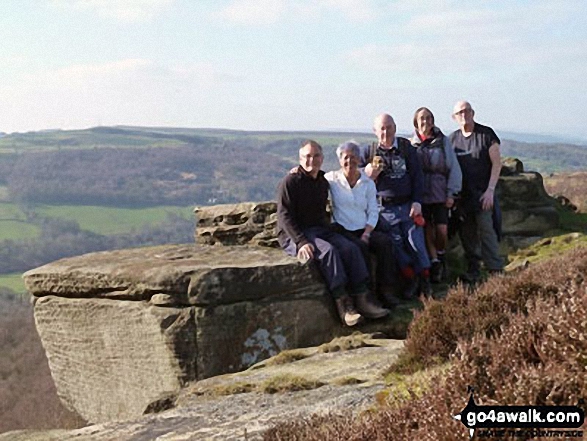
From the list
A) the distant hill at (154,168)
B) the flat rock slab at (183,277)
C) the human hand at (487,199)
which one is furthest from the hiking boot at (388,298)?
the distant hill at (154,168)

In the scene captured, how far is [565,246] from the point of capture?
11.3 meters

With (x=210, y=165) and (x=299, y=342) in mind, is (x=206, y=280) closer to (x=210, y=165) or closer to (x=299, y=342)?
(x=299, y=342)

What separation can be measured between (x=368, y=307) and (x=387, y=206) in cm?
152

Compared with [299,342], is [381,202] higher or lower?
higher

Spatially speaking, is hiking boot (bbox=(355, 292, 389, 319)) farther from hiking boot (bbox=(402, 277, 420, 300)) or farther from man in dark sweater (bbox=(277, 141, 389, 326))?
hiking boot (bbox=(402, 277, 420, 300))

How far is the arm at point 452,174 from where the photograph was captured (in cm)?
867

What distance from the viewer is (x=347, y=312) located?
25.0 feet

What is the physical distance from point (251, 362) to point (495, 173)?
4.25 meters

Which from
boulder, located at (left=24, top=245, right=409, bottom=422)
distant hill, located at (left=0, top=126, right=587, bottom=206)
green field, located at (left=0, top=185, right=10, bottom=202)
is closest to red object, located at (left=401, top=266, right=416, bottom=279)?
boulder, located at (left=24, top=245, right=409, bottom=422)

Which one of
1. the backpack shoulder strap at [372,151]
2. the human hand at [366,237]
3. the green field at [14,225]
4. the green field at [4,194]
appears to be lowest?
the green field at [14,225]

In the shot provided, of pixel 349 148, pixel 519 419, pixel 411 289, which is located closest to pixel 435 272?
pixel 411 289

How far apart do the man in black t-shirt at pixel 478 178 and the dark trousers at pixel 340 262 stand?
220 centimetres

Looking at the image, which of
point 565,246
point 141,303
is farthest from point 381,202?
point 565,246

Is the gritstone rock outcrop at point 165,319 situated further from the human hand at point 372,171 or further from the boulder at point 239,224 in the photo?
the human hand at point 372,171
